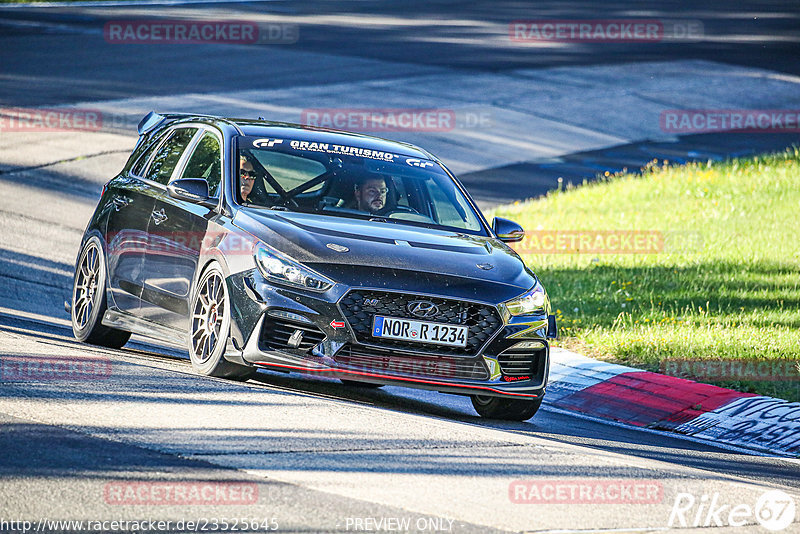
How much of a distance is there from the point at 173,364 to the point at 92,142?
40.5 ft

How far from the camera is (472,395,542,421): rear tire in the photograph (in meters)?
8.63

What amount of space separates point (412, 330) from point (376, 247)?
0.63 m

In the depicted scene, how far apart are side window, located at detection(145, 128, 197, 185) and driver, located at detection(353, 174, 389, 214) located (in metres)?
1.53

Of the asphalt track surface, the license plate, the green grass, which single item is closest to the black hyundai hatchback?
the license plate

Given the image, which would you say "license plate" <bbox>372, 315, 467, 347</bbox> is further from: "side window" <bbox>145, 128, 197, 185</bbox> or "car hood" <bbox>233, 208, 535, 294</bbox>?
"side window" <bbox>145, 128, 197, 185</bbox>

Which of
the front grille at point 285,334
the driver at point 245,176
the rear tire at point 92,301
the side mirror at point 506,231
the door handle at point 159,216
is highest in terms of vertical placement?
the driver at point 245,176

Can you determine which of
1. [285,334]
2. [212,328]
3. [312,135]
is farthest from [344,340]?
[312,135]

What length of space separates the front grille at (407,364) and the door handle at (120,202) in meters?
2.84

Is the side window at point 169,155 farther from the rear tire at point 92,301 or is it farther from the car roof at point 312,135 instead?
the rear tire at point 92,301

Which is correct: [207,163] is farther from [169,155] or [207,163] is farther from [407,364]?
[407,364]

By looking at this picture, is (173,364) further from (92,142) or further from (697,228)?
(92,142)

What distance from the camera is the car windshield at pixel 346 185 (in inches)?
349

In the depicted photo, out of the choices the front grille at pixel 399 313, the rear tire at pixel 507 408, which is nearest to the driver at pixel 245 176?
the front grille at pixel 399 313

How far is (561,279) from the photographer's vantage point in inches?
555
